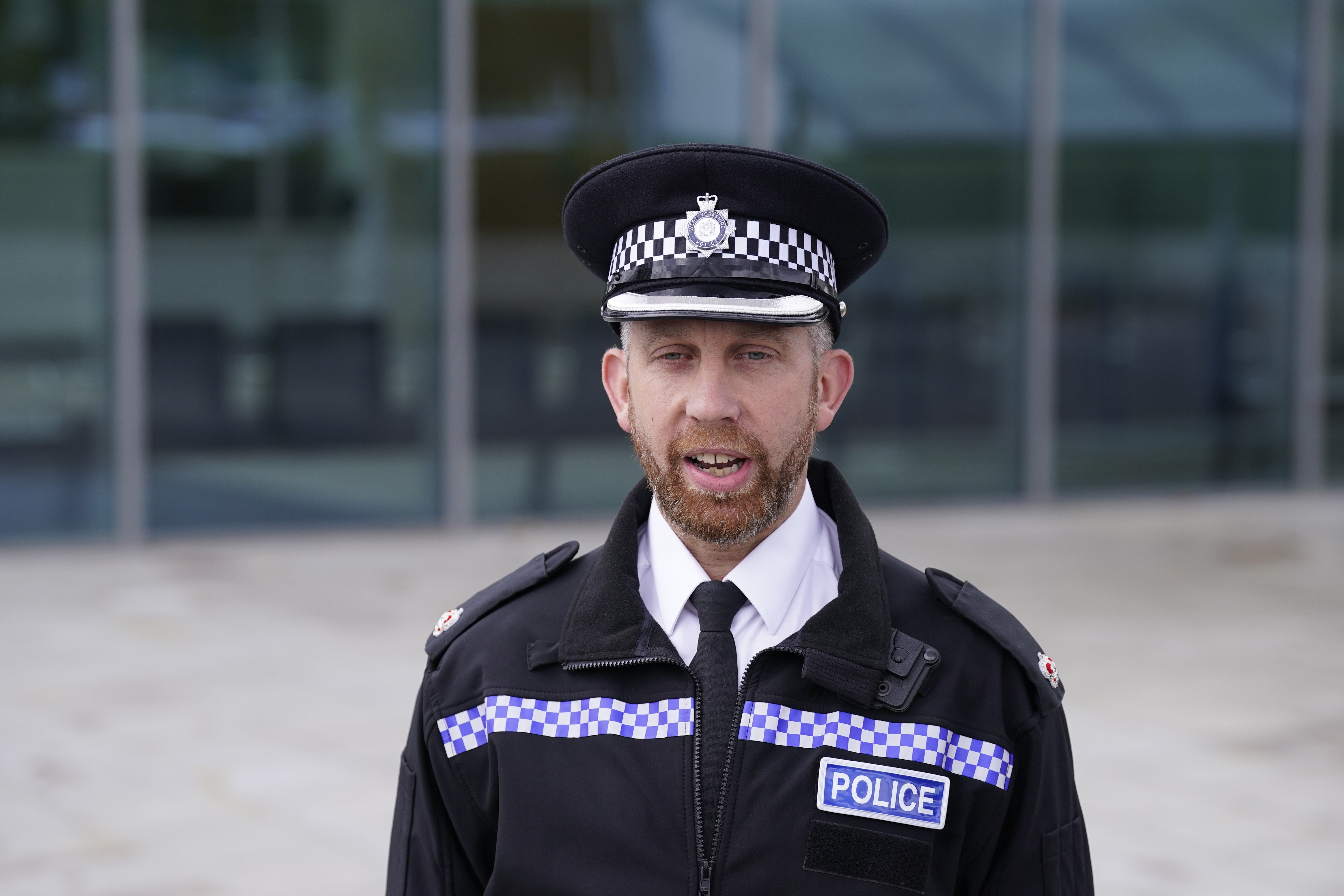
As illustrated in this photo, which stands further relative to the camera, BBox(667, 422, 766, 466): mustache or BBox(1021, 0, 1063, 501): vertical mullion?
BBox(1021, 0, 1063, 501): vertical mullion

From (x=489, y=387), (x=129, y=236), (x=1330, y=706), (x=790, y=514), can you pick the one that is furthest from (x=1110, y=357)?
(x=790, y=514)

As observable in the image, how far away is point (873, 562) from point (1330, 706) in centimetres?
511

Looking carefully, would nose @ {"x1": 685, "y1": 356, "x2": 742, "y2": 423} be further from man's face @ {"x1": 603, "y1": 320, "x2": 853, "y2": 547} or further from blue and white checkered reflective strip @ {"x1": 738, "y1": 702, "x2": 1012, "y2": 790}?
blue and white checkered reflective strip @ {"x1": 738, "y1": 702, "x2": 1012, "y2": 790}

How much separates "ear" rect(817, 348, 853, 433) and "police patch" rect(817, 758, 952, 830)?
419 millimetres

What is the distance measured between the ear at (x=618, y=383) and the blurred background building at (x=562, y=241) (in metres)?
8.95

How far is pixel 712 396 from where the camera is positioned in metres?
1.86

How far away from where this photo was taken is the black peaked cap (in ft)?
6.31

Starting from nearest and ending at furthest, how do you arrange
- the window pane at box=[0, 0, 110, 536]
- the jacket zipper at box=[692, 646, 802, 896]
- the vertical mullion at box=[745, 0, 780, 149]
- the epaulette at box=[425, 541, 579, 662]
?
the jacket zipper at box=[692, 646, 802, 896]
the epaulette at box=[425, 541, 579, 662]
the window pane at box=[0, 0, 110, 536]
the vertical mullion at box=[745, 0, 780, 149]

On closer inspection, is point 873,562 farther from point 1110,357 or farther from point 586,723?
point 1110,357

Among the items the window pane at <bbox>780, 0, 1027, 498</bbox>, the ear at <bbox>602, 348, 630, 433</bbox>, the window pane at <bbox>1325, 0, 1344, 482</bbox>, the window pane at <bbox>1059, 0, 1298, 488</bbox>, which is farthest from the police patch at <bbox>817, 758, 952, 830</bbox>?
the window pane at <bbox>1325, 0, 1344, 482</bbox>

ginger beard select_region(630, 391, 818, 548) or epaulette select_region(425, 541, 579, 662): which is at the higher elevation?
ginger beard select_region(630, 391, 818, 548)

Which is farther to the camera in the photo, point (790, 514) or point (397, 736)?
point (397, 736)

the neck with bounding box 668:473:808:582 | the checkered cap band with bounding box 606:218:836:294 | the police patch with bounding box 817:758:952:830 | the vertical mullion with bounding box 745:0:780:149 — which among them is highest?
the vertical mullion with bounding box 745:0:780:149

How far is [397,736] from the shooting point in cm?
584
